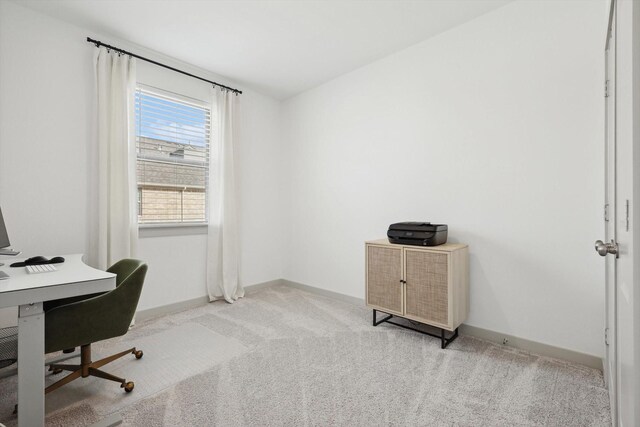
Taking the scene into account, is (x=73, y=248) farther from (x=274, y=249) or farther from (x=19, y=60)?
(x=274, y=249)

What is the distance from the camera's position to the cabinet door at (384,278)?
8.89 ft

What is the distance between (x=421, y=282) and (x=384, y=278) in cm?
37

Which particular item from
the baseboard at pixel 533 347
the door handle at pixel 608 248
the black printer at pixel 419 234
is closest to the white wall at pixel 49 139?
the black printer at pixel 419 234

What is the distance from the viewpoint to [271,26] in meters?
2.76

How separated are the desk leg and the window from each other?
6.21 ft

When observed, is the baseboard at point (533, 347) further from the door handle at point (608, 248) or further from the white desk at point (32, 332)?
the white desk at point (32, 332)

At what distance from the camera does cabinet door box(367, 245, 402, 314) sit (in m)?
2.71

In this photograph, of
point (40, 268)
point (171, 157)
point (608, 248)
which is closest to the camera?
point (608, 248)

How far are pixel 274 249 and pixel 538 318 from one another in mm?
3298

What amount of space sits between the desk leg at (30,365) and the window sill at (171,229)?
179 cm

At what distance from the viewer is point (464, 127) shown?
272 centimetres

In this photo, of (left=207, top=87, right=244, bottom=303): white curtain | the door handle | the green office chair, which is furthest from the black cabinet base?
the green office chair

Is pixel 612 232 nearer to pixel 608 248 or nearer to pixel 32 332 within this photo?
pixel 608 248

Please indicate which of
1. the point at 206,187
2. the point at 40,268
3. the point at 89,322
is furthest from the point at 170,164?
the point at 89,322
